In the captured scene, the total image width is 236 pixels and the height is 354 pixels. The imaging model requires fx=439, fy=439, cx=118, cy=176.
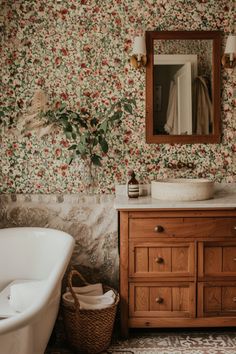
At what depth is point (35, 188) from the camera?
11.4ft

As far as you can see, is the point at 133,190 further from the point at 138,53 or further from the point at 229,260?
the point at 138,53

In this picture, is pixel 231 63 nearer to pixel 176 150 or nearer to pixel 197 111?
pixel 197 111

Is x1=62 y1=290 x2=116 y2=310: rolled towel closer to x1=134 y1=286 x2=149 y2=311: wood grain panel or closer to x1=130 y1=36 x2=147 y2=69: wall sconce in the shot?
x1=134 y1=286 x2=149 y2=311: wood grain panel

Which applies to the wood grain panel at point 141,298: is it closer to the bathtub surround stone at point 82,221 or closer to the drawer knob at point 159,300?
the drawer knob at point 159,300

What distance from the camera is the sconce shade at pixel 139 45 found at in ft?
10.7

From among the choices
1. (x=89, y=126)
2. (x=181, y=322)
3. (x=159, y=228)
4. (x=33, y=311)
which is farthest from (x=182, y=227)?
(x=33, y=311)

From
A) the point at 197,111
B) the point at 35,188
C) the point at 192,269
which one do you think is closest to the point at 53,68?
the point at 35,188

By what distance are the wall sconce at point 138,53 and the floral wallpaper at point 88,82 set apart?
93mm

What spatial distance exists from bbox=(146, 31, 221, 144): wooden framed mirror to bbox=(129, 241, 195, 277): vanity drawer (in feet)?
2.92

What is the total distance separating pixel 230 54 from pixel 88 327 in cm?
221

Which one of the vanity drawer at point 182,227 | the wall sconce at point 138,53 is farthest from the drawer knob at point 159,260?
the wall sconce at point 138,53

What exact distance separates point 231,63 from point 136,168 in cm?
108

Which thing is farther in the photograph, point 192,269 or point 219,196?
point 219,196

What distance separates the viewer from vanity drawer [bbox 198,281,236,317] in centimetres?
296
